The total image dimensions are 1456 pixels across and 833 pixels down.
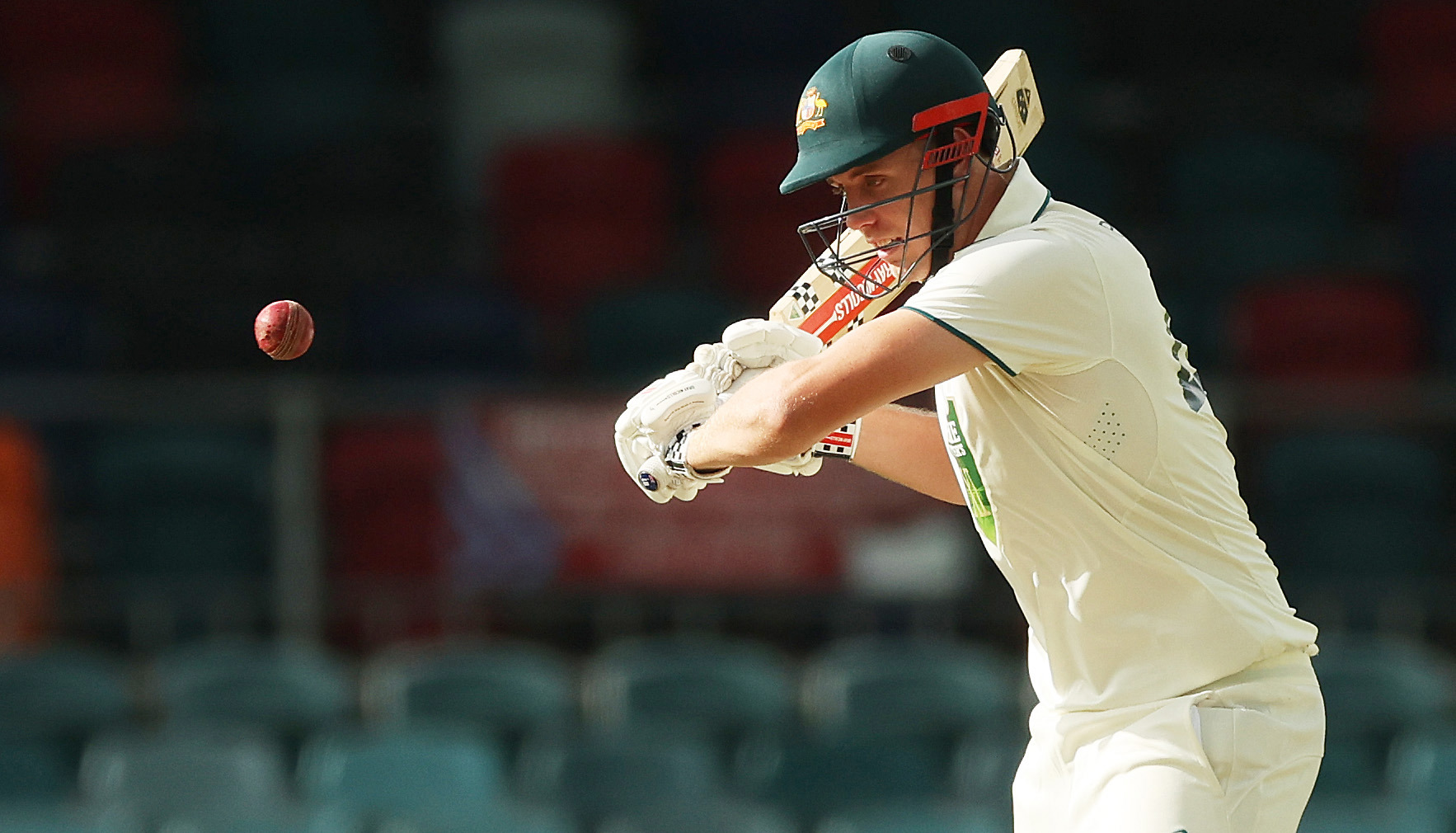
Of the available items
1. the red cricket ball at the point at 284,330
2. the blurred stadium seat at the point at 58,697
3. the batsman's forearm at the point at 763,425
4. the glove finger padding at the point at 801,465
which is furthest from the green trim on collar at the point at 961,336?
the blurred stadium seat at the point at 58,697

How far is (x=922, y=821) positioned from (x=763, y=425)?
3.36 metres

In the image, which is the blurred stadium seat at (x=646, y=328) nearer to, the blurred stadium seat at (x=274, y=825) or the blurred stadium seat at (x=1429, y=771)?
the blurred stadium seat at (x=274, y=825)

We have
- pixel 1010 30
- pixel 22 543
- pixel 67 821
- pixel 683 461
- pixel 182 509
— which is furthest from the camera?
pixel 1010 30

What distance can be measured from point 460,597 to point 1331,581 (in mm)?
3524

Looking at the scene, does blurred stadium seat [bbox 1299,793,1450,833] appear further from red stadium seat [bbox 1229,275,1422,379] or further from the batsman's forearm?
the batsman's forearm

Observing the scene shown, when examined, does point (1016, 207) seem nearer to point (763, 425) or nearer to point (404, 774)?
point (763, 425)

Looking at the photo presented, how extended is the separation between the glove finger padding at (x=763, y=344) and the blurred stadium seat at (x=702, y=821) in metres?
3.02

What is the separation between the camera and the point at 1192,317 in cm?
860

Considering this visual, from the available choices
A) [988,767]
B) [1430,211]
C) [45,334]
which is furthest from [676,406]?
[1430,211]

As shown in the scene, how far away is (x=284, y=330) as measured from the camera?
321 centimetres

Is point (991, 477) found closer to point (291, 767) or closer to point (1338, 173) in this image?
point (291, 767)

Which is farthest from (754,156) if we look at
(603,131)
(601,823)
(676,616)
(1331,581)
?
(601,823)

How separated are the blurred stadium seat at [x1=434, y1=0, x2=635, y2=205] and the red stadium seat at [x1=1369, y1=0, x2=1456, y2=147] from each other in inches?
157

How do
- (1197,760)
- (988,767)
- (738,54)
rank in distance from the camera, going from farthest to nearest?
(738,54) → (988,767) → (1197,760)
